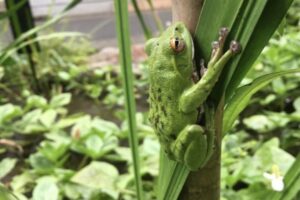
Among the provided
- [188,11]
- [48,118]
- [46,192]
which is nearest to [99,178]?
[46,192]

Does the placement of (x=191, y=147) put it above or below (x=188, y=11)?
below

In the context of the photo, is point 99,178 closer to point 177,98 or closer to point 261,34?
point 177,98

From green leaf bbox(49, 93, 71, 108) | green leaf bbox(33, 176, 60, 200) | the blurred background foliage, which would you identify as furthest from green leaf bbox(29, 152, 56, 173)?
green leaf bbox(49, 93, 71, 108)

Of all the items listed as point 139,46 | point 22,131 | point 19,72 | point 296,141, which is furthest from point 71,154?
point 139,46

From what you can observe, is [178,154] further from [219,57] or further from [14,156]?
[14,156]

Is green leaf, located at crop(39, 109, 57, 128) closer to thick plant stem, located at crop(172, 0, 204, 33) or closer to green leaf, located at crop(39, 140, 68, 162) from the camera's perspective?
green leaf, located at crop(39, 140, 68, 162)

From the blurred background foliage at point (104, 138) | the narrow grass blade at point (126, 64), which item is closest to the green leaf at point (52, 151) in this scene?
the blurred background foliage at point (104, 138)

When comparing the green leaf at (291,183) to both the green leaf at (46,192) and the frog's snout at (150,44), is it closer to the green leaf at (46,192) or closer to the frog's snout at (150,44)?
the frog's snout at (150,44)
